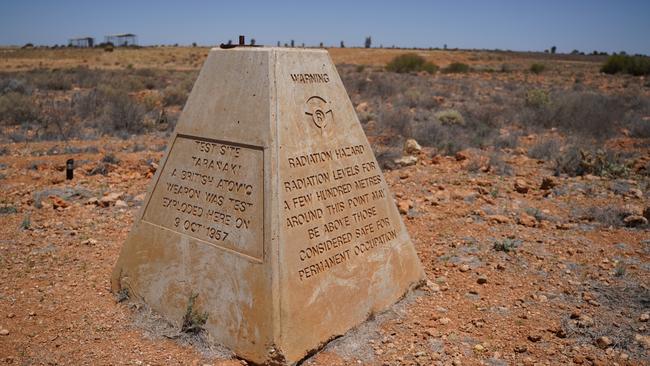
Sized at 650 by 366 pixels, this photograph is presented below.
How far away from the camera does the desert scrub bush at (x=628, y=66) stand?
32.8m

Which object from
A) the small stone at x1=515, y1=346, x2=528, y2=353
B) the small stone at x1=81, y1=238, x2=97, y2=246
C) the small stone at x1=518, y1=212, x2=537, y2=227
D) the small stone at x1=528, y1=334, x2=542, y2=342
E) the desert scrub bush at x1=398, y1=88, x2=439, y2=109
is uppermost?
the desert scrub bush at x1=398, y1=88, x2=439, y2=109

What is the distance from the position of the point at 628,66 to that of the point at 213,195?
38998mm

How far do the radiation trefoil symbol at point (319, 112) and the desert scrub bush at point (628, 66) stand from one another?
36.5 metres

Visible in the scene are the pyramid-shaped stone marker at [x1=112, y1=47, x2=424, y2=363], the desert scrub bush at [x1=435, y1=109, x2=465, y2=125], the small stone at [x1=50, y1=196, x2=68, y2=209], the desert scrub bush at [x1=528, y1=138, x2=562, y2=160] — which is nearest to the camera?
the pyramid-shaped stone marker at [x1=112, y1=47, x2=424, y2=363]

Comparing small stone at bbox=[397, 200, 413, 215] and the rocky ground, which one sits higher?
small stone at bbox=[397, 200, 413, 215]

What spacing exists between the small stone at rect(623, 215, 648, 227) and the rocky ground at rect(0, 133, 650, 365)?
15 millimetres

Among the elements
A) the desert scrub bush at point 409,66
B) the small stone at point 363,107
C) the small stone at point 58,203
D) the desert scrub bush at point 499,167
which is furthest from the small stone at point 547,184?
the desert scrub bush at point 409,66

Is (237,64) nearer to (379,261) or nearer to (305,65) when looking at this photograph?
(305,65)

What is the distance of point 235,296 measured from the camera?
2.96 meters

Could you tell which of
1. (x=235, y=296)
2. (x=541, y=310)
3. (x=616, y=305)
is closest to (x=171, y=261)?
(x=235, y=296)

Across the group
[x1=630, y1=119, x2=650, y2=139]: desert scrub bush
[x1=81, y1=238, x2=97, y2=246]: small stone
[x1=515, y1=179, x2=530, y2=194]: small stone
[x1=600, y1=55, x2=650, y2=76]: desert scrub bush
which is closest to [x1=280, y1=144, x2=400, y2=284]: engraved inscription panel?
[x1=81, y1=238, x2=97, y2=246]: small stone

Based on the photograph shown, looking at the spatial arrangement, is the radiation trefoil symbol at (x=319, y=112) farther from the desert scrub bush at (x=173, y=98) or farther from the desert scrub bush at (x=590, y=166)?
the desert scrub bush at (x=173, y=98)

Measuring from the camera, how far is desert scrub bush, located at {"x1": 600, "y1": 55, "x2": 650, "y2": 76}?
32.8 meters

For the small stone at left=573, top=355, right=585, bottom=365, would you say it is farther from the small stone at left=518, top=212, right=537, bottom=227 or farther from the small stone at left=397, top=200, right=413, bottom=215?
the small stone at left=397, top=200, right=413, bottom=215
